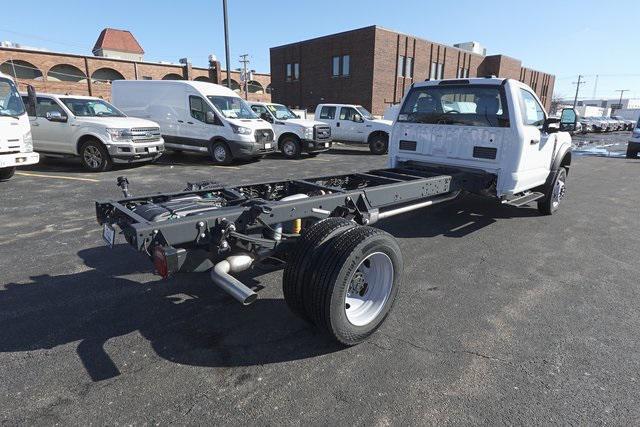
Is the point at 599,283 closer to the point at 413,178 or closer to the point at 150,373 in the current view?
the point at 413,178

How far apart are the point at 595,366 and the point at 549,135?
443cm

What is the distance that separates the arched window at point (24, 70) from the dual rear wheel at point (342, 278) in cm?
4233

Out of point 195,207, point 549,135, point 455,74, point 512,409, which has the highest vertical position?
point 455,74

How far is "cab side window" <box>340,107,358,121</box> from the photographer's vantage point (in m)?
17.7

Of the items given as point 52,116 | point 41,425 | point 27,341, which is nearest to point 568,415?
point 41,425

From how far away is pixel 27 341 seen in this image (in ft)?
9.93

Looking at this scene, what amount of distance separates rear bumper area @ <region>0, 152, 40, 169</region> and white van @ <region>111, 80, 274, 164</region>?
4571 millimetres

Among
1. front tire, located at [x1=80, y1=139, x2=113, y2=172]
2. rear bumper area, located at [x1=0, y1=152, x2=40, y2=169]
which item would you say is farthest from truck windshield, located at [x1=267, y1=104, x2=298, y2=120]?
rear bumper area, located at [x1=0, y1=152, x2=40, y2=169]

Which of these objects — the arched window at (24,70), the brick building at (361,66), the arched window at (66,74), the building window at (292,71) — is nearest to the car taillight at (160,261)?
the brick building at (361,66)

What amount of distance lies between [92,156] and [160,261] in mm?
9781

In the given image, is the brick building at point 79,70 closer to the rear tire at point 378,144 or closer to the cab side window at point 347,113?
the cab side window at point 347,113

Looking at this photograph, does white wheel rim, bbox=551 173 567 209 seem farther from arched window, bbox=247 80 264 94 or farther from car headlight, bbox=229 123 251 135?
arched window, bbox=247 80 264 94

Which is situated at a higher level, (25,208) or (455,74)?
(455,74)

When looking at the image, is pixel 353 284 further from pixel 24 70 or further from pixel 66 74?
pixel 66 74
